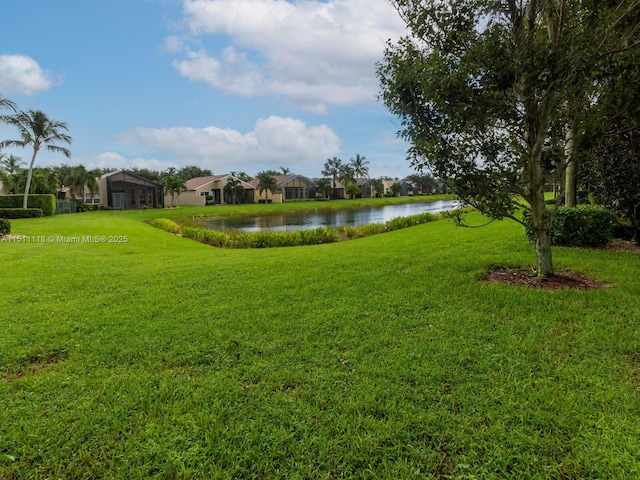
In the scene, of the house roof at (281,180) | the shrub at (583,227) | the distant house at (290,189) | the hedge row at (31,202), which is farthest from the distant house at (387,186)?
the shrub at (583,227)

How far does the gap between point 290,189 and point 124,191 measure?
27.5m

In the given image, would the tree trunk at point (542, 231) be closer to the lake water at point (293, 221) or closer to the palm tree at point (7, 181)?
the lake water at point (293, 221)

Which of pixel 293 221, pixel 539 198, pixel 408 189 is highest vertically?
pixel 408 189

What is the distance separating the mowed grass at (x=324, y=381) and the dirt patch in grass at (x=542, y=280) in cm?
28

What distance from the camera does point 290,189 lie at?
63.2 m

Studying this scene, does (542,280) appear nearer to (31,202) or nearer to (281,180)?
(31,202)

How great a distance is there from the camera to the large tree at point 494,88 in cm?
472

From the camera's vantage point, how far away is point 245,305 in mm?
5141

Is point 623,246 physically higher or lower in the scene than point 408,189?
lower

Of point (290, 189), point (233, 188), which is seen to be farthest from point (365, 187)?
point (233, 188)

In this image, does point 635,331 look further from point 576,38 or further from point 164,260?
point 164,260

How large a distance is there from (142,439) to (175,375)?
812mm

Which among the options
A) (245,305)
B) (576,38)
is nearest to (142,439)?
(245,305)

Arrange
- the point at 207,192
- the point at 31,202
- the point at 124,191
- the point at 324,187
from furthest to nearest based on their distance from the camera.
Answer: the point at 324,187, the point at 207,192, the point at 124,191, the point at 31,202
